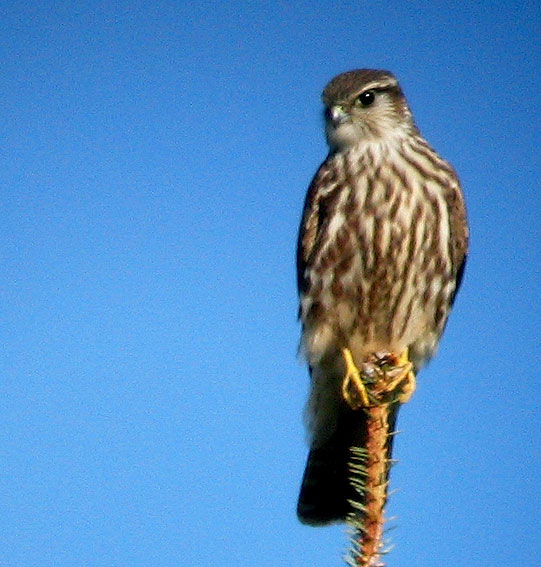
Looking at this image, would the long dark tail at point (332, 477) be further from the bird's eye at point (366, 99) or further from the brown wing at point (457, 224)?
the bird's eye at point (366, 99)

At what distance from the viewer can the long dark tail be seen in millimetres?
→ 4242

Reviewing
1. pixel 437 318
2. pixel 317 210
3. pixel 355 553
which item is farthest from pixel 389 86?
pixel 355 553

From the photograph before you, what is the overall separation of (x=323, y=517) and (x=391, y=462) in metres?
1.46

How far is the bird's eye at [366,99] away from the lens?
451cm

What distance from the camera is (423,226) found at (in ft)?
13.8

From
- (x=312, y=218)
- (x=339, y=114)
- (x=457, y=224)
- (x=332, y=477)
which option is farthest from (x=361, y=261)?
(x=332, y=477)

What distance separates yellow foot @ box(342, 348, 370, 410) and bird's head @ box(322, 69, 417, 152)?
943 mm

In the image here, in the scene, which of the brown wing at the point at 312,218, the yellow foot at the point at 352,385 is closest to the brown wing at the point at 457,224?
the brown wing at the point at 312,218

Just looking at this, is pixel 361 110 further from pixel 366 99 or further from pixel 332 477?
pixel 332 477

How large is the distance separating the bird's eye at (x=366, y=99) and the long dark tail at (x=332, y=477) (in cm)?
132

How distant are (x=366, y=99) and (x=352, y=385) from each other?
125 centimetres

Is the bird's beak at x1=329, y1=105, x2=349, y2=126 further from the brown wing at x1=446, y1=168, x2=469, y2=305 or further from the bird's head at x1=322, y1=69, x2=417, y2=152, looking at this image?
the brown wing at x1=446, y1=168, x2=469, y2=305

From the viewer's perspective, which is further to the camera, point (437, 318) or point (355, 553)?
point (437, 318)

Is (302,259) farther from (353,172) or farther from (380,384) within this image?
(380,384)
